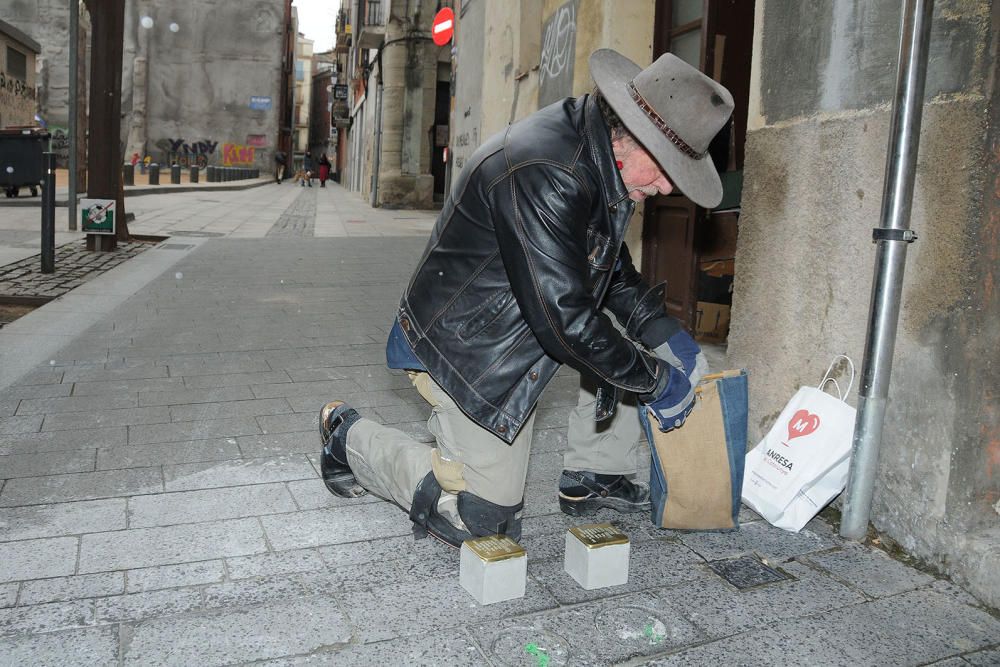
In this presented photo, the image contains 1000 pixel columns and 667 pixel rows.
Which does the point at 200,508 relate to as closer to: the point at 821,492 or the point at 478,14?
the point at 821,492

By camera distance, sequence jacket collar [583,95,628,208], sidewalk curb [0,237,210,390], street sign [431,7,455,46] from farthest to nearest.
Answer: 1. street sign [431,7,455,46]
2. sidewalk curb [0,237,210,390]
3. jacket collar [583,95,628,208]

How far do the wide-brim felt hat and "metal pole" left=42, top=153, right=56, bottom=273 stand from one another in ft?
23.7

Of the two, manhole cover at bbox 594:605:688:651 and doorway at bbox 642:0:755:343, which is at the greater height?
doorway at bbox 642:0:755:343

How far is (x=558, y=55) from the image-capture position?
7.18 meters

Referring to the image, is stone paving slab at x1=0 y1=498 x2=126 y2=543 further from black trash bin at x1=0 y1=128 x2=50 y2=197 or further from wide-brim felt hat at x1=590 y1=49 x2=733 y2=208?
black trash bin at x1=0 y1=128 x2=50 y2=197

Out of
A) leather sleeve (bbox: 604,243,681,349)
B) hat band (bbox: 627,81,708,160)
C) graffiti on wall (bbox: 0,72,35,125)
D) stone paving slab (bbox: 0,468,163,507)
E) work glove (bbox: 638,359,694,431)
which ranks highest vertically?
graffiti on wall (bbox: 0,72,35,125)

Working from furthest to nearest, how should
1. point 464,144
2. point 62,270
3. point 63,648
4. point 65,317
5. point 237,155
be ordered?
point 237,155 → point 464,144 → point 62,270 → point 65,317 → point 63,648

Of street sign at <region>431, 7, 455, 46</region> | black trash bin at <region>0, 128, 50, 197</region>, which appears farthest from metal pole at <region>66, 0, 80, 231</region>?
street sign at <region>431, 7, 455, 46</region>

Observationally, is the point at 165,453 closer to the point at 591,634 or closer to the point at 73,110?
the point at 591,634

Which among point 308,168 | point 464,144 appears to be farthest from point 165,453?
point 308,168

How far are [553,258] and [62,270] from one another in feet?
26.5

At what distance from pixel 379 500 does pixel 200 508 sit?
25.9 inches

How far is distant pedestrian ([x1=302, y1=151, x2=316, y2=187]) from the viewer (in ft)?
154

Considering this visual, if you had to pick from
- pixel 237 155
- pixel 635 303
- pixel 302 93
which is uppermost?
pixel 302 93
